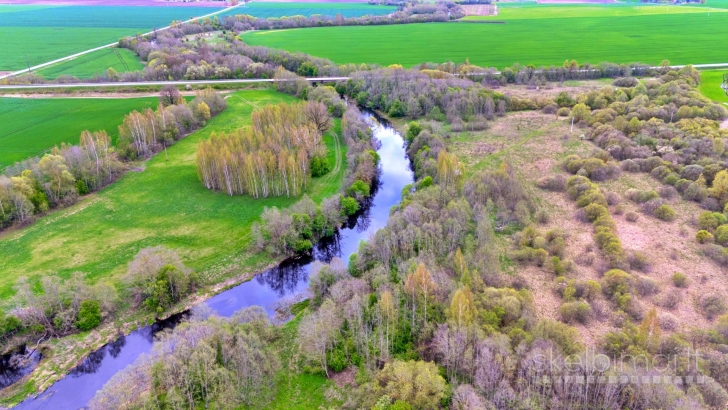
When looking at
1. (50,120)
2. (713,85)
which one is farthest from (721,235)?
(50,120)

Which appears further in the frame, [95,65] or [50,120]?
[95,65]

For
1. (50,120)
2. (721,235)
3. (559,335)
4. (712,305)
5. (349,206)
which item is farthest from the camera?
(50,120)

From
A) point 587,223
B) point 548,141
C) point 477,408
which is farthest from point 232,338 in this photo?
point 548,141

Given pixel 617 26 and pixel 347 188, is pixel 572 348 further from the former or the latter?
pixel 617 26

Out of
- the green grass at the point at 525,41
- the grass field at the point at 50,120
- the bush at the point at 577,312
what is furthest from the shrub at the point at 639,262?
the green grass at the point at 525,41

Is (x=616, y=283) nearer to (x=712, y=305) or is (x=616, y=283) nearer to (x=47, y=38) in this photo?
(x=712, y=305)
